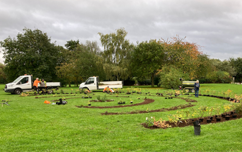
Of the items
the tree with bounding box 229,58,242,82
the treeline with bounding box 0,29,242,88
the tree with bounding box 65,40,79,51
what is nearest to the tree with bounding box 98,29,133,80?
the treeline with bounding box 0,29,242,88

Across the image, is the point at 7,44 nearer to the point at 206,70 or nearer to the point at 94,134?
the point at 94,134

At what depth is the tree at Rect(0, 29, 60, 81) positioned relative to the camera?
32.2 m

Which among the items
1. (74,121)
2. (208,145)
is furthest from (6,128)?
(208,145)

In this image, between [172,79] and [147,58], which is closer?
[172,79]

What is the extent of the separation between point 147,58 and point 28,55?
22.2 m

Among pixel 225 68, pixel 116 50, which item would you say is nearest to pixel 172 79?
pixel 116 50

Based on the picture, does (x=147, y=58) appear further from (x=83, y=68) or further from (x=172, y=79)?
(x=83, y=68)

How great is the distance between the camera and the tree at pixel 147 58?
115 feet

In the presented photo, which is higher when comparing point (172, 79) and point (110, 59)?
point (110, 59)

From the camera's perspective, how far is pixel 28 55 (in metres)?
32.5

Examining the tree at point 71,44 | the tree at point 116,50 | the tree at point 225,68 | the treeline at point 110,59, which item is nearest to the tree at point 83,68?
the treeline at point 110,59

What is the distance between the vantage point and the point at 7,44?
106 ft

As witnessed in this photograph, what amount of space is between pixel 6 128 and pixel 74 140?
124 inches

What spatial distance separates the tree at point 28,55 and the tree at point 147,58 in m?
16.5
